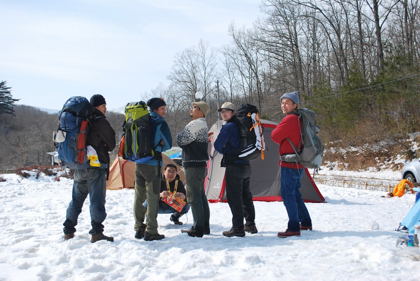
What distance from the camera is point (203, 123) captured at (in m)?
5.14

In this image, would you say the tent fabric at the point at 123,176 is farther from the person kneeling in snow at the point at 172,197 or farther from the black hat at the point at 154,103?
the black hat at the point at 154,103

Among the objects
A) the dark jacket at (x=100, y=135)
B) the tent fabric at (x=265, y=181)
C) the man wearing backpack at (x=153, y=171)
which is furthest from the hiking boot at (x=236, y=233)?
the tent fabric at (x=265, y=181)

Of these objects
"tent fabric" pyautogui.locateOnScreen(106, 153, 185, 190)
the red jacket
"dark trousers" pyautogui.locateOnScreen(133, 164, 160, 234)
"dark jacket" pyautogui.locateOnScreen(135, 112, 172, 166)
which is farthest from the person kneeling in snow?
"tent fabric" pyautogui.locateOnScreen(106, 153, 185, 190)

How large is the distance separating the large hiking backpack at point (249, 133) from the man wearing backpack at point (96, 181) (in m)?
1.77

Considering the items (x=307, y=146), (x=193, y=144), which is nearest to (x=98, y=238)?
(x=193, y=144)

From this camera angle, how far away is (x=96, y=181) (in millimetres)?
4867

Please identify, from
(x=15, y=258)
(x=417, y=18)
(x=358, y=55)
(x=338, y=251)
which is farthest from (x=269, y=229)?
(x=358, y=55)

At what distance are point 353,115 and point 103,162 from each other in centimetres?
2534

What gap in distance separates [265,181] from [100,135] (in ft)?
18.0

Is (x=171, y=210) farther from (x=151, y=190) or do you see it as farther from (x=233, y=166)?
(x=233, y=166)

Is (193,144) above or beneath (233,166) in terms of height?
above

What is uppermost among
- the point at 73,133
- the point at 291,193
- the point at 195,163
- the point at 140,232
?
the point at 73,133

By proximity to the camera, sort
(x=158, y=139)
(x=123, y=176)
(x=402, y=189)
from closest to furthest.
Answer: (x=158, y=139) < (x=402, y=189) < (x=123, y=176)

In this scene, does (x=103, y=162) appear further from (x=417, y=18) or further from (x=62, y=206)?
(x=417, y=18)
